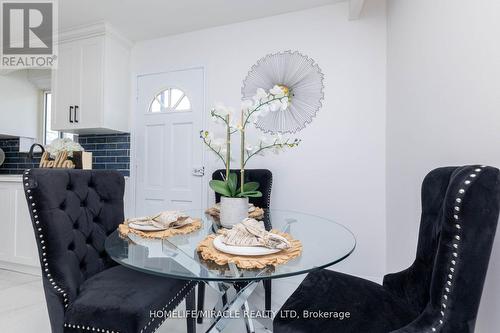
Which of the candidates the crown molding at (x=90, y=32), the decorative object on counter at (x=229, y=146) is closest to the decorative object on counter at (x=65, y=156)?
the crown molding at (x=90, y=32)

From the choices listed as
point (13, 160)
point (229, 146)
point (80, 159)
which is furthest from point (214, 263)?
point (13, 160)

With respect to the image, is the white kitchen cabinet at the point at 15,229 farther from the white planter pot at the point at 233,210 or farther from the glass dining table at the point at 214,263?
the white planter pot at the point at 233,210

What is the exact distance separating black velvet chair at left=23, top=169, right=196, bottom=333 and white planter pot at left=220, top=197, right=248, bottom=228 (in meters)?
0.38

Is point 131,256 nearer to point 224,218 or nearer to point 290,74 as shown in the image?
point 224,218

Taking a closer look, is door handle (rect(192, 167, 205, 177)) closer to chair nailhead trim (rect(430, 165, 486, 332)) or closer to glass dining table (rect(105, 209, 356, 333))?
glass dining table (rect(105, 209, 356, 333))

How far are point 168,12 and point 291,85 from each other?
1.36 meters

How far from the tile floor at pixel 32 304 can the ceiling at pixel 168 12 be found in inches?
99.1

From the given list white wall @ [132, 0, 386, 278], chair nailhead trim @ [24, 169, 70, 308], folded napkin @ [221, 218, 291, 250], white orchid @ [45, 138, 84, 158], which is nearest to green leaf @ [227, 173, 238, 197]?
folded napkin @ [221, 218, 291, 250]

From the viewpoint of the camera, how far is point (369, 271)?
2.30 metres

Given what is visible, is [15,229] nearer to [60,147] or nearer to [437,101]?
[60,147]

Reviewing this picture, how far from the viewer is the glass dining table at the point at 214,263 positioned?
0.81m

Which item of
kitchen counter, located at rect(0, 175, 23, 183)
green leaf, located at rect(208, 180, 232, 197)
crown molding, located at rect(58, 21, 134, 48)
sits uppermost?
crown molding, located at rect(58, 21, 134, 48)

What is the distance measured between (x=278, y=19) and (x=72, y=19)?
2.06 m

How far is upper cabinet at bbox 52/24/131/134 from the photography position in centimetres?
276
